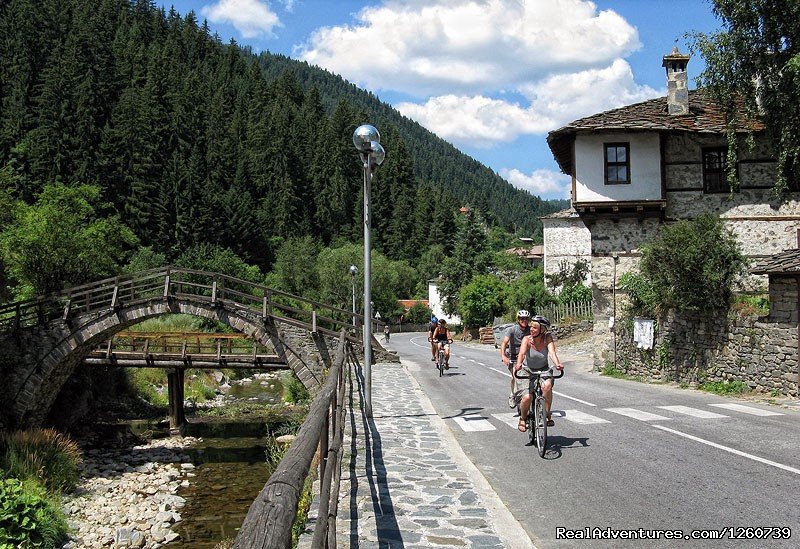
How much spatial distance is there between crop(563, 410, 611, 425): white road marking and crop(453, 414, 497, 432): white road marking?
150cm

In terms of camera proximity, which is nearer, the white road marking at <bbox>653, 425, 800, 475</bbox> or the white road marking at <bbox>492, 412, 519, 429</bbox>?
the white road marking at <bbox>653, 425, 800, 475</bbox>

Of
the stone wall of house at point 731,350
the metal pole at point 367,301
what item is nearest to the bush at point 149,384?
the stone wall of house at point 731,350

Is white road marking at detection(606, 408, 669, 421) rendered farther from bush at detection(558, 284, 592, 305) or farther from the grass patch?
bush at detection(558, 284, 592, 305)

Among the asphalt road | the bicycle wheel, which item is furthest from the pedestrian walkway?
the bicycle wheel

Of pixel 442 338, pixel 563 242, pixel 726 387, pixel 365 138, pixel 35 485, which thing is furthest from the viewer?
pixel 563 242

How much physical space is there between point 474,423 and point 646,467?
4.23m

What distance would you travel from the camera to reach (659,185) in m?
22.8

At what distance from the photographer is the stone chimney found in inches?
933

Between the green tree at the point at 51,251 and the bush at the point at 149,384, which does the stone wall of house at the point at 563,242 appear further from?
the green tree at the point at 51,251

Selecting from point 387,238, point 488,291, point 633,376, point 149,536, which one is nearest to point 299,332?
point 149,536

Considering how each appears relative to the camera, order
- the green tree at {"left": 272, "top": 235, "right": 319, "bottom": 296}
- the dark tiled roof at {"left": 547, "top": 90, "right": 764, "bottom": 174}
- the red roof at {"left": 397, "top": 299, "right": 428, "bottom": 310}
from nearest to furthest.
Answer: the dark tiled roof at {"left": 547, "top": 90, "right": 764, "bottom": 174}
the green tree at {"left": 272, "top": 235, "right": 319, "bottom": 296}
the red roof at {"left": 397, "top": 299, "right": 428, "bottom": 310}

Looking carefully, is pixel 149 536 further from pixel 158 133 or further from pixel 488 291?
pixel 158 133

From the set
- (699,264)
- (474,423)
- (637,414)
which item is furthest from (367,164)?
(699,264)

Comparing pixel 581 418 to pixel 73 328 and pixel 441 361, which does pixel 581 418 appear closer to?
pixel 441 361
